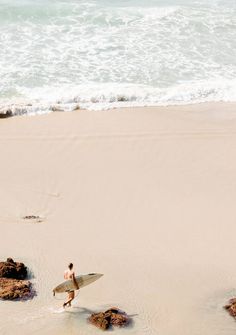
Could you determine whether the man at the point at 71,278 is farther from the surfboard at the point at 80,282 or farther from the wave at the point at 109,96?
the wave at the point at 109,96

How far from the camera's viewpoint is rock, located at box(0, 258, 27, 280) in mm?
9602

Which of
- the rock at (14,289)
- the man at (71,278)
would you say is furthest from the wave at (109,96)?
the man at (71,278)

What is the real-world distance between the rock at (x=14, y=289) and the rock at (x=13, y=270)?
0.10m

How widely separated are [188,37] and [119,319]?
15.1 meters

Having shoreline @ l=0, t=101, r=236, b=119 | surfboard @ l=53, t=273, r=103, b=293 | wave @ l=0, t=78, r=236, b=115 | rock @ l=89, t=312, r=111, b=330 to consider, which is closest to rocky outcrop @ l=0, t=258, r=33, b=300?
surfboard @ l=53, t=273, r=103, b=293

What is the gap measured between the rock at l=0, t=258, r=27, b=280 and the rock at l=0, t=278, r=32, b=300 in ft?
0.33

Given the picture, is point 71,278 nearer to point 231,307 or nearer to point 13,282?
point 13,282

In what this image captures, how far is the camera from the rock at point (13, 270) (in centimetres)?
960

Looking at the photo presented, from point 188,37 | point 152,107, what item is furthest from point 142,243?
point 188,37

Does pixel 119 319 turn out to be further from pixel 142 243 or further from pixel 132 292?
pixel 142 243

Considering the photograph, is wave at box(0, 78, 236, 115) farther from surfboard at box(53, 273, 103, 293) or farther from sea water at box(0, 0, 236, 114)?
surfboard at box(53, 273, 103, 293)

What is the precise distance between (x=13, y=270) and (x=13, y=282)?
24 centimetres

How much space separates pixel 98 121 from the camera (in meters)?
15.5

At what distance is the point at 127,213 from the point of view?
464 inches
